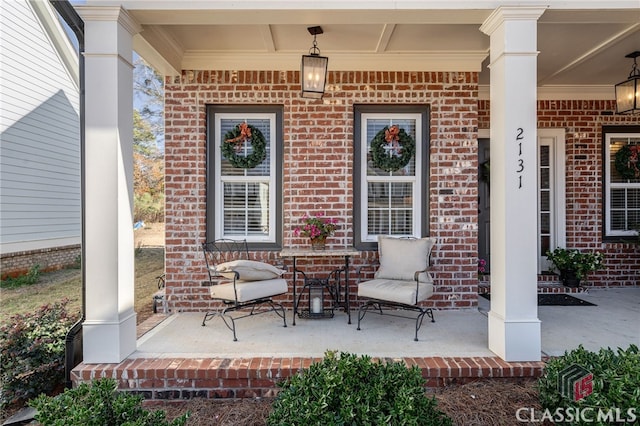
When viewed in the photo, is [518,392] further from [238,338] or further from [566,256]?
[566,256]

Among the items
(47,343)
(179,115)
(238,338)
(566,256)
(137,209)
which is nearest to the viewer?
(47,343)

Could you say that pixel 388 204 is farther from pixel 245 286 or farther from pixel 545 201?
pixel 545 201

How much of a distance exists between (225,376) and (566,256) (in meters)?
4.78

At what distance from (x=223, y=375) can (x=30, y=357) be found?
1.41 meters

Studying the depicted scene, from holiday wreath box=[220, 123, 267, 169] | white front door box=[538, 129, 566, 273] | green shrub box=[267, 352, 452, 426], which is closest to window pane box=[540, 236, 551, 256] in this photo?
white front door box=[538, 129, 566, 273]

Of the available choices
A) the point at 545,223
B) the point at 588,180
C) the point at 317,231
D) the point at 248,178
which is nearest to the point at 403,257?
the point at 317,231

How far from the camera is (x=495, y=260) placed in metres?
2.95

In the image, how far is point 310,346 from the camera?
3115 millimetres

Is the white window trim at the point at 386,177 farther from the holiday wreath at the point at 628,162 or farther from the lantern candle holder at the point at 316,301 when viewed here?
the holiday wreath at the point at 628,162

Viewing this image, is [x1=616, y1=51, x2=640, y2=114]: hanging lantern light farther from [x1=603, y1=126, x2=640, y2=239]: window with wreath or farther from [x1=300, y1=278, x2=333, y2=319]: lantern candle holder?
[x1=300, y1=278, x2=333, y2=319]: lantern candle holder

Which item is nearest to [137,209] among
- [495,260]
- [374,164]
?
[374,164]

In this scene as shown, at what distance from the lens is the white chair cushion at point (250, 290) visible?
3.49 meters

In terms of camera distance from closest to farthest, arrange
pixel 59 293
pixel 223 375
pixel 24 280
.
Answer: pixel 223 375
pixel 59 293
pixel 24 280

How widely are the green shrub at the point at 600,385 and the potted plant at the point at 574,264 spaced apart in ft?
10.2
